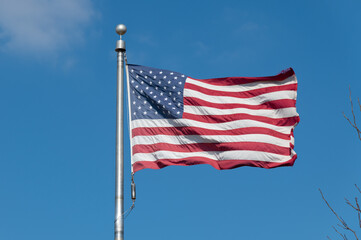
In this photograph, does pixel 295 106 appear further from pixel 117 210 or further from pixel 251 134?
pixel 117 210

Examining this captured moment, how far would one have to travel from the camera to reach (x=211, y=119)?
58.3 feet

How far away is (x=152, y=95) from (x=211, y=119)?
6.09 feet

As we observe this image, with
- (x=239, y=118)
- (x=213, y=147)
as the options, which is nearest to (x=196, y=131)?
(x=213, y=147)

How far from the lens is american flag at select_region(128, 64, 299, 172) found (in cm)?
1672

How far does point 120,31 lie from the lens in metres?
16.2

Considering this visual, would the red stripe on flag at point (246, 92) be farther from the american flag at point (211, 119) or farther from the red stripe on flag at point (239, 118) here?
the red stripe on flag at point (239, 118)

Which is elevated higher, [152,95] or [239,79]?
[239,79]

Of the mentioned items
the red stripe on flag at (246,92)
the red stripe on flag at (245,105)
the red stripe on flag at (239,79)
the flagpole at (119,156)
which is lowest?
the flagpole at (119,156)

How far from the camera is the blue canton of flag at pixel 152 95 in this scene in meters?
17.0

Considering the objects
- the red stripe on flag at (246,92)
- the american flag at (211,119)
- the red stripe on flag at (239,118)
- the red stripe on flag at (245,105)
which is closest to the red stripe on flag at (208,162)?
the american flag at (211,119)

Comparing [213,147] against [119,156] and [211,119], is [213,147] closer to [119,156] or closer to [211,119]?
[211,119]

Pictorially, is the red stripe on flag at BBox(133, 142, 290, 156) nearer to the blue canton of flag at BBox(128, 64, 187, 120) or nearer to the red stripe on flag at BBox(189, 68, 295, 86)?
the blue canton of flag at BBox(128, 64, 187, 120)

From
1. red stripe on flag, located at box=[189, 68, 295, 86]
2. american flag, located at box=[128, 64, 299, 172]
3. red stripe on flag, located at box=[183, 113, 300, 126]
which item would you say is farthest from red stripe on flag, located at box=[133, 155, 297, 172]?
red stripe on flag, located at box=[189, 68, 295, 86]

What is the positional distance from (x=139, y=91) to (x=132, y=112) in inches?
26.2
